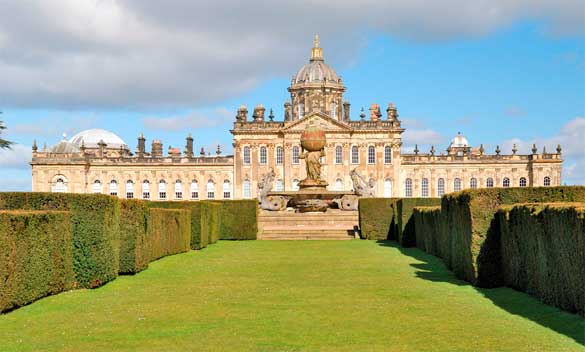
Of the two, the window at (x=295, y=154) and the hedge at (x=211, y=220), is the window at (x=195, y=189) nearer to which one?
the window at (x=295, y=154)

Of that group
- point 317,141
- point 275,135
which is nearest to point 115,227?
point 317,141

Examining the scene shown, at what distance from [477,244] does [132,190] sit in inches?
2518

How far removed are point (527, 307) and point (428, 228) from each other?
10.4m

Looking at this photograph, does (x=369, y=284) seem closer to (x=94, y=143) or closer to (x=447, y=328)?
(x=447, y=328)

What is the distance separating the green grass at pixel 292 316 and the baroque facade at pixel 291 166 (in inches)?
2183

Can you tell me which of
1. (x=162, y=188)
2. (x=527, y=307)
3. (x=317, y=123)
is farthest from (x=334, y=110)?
(x=527, y=307)

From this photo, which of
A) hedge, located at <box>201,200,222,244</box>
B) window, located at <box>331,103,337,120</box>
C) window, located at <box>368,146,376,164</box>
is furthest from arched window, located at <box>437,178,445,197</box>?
hedge, located at <box>201,200,222,244</box>

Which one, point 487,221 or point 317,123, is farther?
point 317,123

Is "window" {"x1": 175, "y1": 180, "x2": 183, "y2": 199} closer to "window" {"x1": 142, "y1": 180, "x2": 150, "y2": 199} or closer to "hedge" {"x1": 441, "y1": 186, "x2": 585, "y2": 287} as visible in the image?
"window" {"x1": 142, "y1": 180, "x2": 150, "y2": 199}

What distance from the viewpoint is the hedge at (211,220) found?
25.4 m

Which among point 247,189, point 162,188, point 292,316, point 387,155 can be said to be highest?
point 387,155

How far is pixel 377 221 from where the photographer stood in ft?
95.8

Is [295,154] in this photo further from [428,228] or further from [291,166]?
[428,228]

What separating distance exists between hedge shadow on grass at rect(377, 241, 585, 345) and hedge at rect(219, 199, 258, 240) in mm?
13520
